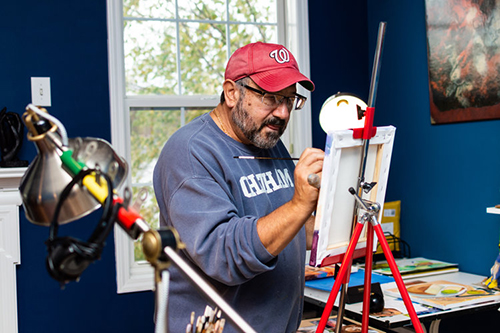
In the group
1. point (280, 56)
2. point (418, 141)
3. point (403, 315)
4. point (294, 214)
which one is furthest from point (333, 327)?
point (418, 141)

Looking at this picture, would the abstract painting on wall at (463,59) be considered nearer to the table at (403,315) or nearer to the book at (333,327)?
the table at (403,315)

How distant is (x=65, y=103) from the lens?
3094mm

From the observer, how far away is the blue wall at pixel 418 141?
2812mm

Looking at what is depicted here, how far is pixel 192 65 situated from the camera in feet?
11.1

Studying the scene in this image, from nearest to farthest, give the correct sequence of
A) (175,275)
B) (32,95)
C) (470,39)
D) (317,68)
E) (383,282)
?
(175,275)
(383,282)
(470,39)
(32,95)
(317,68)

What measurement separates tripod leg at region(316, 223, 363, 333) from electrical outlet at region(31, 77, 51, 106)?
2.19 metres

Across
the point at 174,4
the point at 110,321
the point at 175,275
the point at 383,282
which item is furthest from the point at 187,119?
the point at 175,275

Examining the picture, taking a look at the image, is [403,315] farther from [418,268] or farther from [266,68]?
[266,68]

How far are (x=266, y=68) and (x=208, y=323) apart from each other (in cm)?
74

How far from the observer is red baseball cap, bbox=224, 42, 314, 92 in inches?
61.9

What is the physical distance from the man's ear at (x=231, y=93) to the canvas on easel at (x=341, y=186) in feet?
1.26

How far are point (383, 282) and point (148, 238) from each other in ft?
6.97

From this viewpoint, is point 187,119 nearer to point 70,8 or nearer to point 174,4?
point 174,4

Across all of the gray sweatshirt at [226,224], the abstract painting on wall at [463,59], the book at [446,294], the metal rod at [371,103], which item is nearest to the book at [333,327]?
the book at [446,294]
